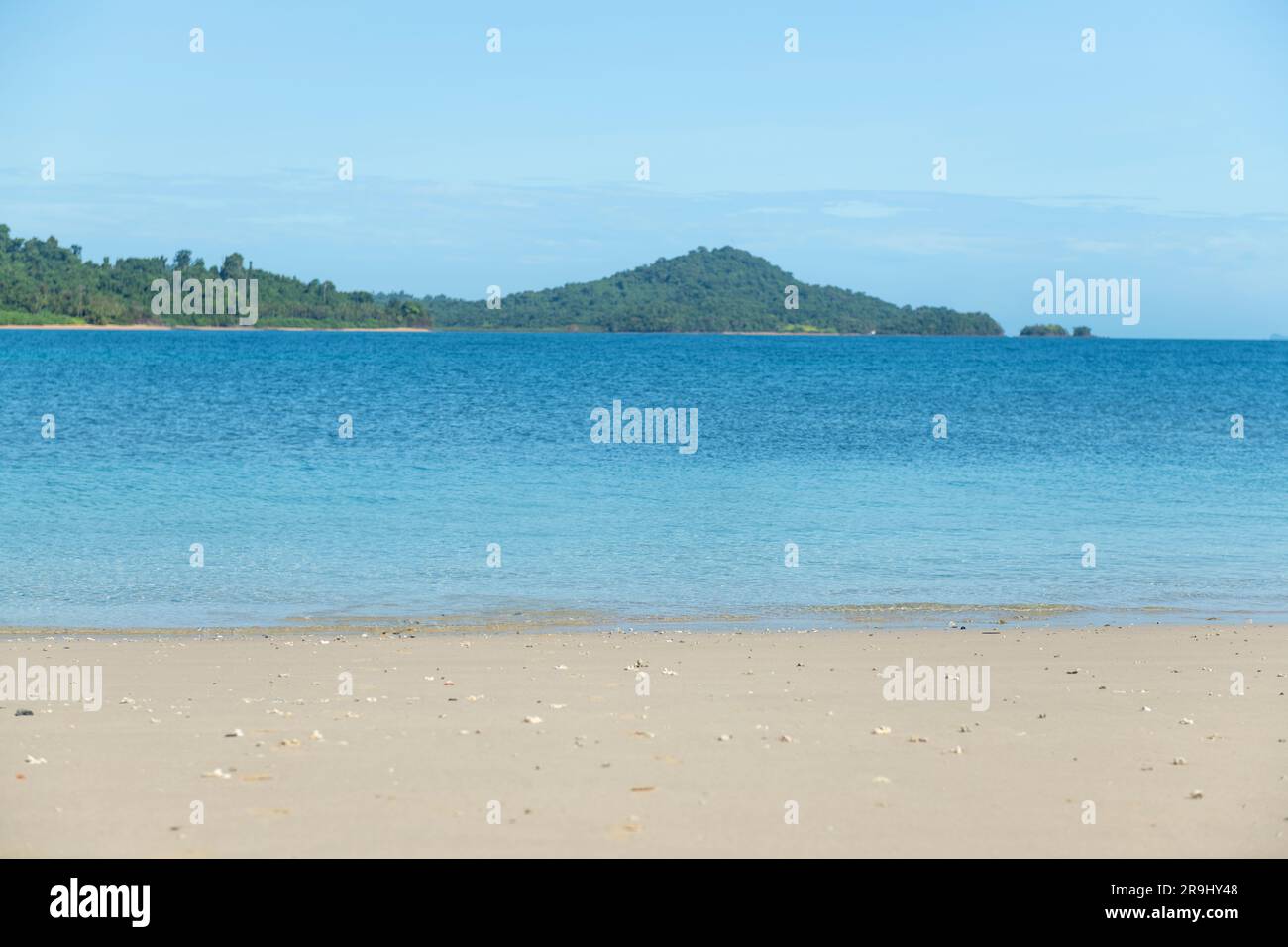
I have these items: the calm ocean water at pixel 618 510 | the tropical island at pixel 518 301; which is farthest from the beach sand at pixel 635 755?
the tropical island at pixel 518 301

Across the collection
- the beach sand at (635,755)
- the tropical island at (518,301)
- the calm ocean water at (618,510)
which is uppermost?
the tropical island at (518,301)

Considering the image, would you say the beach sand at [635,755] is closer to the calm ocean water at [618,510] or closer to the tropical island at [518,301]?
the calm ocean water at [618,510]

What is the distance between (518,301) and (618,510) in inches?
6052

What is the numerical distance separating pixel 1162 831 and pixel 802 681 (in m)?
3.47

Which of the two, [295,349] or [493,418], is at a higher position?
[295,349]

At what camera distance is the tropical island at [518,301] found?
142 m

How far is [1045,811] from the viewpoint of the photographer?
6188 millimetres

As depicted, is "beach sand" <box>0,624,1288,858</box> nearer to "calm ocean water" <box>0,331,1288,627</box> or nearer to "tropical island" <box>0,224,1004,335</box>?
"calm ocean water" <box>0,331,1288,627</box>

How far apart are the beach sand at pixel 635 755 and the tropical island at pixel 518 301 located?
13988 cm

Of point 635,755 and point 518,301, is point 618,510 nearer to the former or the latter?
point 635,755

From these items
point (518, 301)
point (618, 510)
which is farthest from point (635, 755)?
point (518, 301)

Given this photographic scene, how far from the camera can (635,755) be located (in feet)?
22.9
